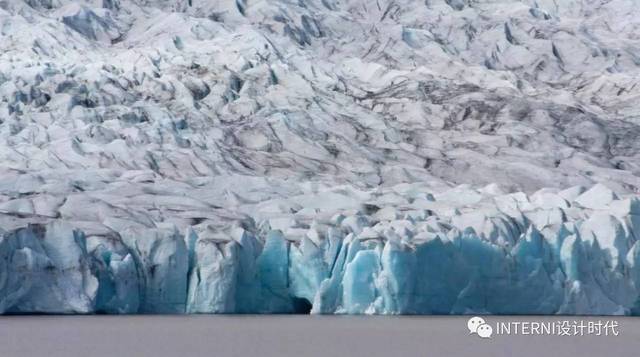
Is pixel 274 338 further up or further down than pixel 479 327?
further up

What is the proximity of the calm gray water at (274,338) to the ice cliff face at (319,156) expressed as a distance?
0.65 meters

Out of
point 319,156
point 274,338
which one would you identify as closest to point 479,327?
point 274,338

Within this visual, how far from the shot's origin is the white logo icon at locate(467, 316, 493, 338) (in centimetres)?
2558

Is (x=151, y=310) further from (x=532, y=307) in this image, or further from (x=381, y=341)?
(x=532, y=307)

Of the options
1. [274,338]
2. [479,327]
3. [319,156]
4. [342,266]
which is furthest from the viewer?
[319,156]

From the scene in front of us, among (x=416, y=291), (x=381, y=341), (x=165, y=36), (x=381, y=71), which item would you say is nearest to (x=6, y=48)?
(x=165, y=36)

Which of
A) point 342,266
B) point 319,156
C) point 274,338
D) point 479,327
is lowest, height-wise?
point 319,156

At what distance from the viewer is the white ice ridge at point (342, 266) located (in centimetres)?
2631

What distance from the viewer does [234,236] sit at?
2847 cm

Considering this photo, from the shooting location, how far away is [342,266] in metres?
28.3

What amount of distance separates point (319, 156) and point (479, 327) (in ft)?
44.7

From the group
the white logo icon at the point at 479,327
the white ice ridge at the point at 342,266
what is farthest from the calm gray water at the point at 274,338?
the white ice ridge at the point at 342,266

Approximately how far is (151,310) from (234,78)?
16.5 metres

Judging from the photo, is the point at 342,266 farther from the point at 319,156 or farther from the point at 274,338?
the point at 319,156
